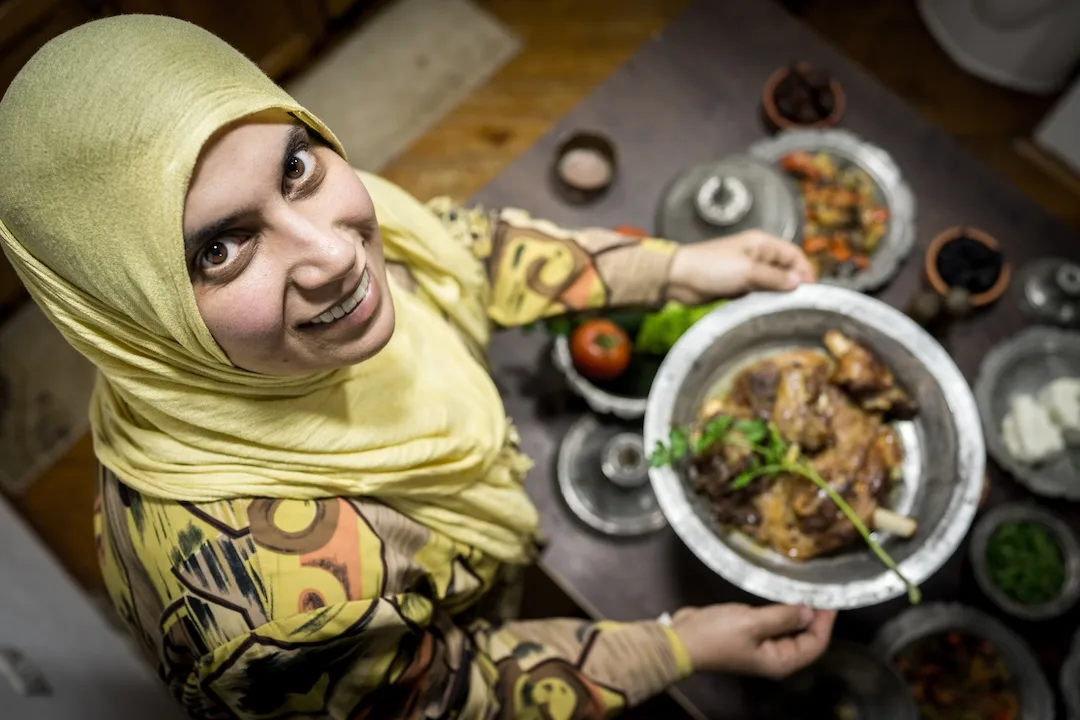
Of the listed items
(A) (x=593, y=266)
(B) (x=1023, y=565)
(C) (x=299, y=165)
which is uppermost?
(C) (x=299, y=165)

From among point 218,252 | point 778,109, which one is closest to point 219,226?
point 218,252

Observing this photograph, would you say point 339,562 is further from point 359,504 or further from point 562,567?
point 562,567

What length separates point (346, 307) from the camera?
87cm

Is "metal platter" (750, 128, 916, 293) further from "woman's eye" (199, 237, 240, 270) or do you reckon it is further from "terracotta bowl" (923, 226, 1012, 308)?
"woman's eye" (199, 237, 240, 270)

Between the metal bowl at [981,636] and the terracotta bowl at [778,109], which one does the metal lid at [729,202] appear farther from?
the metal bowl at [981,636]

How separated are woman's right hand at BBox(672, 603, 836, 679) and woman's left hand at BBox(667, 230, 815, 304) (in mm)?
512

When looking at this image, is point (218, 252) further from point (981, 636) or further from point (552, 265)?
point (981, 636)

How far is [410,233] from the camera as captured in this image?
117 cm

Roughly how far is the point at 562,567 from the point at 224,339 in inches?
37.5

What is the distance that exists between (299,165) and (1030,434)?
147 centimetres

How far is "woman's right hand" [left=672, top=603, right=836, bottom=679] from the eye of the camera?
127cm

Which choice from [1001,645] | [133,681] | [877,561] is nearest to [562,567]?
[877,561]

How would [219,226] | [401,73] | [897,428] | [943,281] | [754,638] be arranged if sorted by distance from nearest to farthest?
[219,226] → [754,638] → [897,428] → [943,281] → [401,73]

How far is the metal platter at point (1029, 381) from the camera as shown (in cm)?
162
